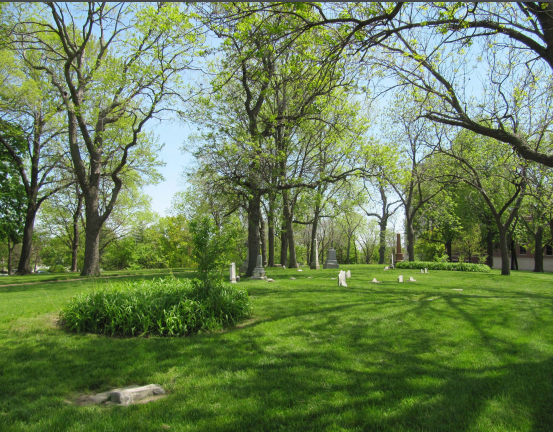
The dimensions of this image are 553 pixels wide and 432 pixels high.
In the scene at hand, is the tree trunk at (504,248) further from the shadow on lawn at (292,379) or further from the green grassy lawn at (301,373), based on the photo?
the shadow on lawn at (292,379)

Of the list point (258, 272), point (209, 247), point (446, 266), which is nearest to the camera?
point (209, 247)

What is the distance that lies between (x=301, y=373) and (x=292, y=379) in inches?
9.1

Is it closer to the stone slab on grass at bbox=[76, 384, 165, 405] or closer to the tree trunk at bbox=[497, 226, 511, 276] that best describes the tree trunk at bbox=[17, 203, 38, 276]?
the stone slab on grass at bbox=[76, 384, 165, 405]

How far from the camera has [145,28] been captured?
54.9 feet

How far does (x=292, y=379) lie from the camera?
434cm

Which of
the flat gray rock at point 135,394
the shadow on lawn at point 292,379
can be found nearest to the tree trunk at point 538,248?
the shadow on lawn at point 292,379

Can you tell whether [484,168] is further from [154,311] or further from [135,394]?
[135,394]

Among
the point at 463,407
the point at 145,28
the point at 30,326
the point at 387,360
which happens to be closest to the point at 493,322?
the point at 387,360

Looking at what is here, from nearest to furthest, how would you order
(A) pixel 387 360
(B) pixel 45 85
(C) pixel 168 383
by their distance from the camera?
(C) pixel 168 383 < (A) pixel 387 360 < (B) pixel 45 85

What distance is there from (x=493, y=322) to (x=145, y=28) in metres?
18.0

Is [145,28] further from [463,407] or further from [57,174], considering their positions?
[463,407]

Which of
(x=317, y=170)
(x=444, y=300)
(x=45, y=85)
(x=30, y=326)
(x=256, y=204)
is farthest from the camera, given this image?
(x=45, y=85)

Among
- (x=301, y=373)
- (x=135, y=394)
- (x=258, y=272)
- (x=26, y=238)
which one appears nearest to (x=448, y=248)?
(x=258, y=272)

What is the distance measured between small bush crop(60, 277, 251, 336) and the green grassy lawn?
39 cm
